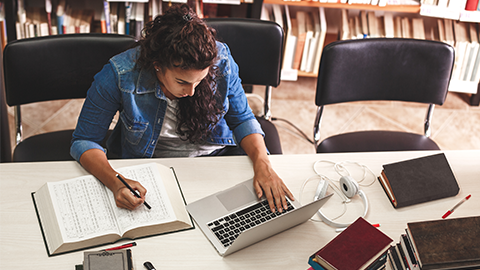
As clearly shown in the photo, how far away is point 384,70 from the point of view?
1795 millimetres

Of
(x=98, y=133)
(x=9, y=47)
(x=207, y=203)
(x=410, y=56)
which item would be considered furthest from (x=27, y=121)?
(x=410, y=56)

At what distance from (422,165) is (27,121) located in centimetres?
218

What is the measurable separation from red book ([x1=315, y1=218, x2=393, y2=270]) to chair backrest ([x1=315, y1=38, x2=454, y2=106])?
86 cm

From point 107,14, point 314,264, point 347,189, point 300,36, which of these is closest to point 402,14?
point 300,36

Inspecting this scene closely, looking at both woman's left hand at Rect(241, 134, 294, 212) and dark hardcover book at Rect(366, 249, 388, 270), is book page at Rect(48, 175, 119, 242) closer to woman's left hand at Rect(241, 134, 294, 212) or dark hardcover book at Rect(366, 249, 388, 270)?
woman's left hand at Rect(241, 134, 294, 212)

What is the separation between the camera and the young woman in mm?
1190

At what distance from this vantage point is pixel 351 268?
95cm

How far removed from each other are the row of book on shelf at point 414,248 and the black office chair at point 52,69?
1.01m

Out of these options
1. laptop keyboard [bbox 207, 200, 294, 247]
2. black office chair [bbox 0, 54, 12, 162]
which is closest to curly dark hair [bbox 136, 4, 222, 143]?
laptop keyboard [bbox 207, 200, 294, 247]

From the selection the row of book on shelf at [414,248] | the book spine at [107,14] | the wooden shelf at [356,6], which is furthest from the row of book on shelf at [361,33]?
the row of book on shelf at [414,248]

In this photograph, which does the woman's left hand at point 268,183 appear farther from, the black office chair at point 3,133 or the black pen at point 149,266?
the black office chair at point 3,133

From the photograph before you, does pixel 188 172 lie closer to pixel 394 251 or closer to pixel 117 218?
pixel 117 218

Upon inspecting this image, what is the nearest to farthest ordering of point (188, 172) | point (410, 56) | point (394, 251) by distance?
1. point (394, 251)
2. point (188, 172)
3. point (410, 56)

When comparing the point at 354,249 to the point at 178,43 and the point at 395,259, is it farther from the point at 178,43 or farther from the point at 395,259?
the point at 178,43
